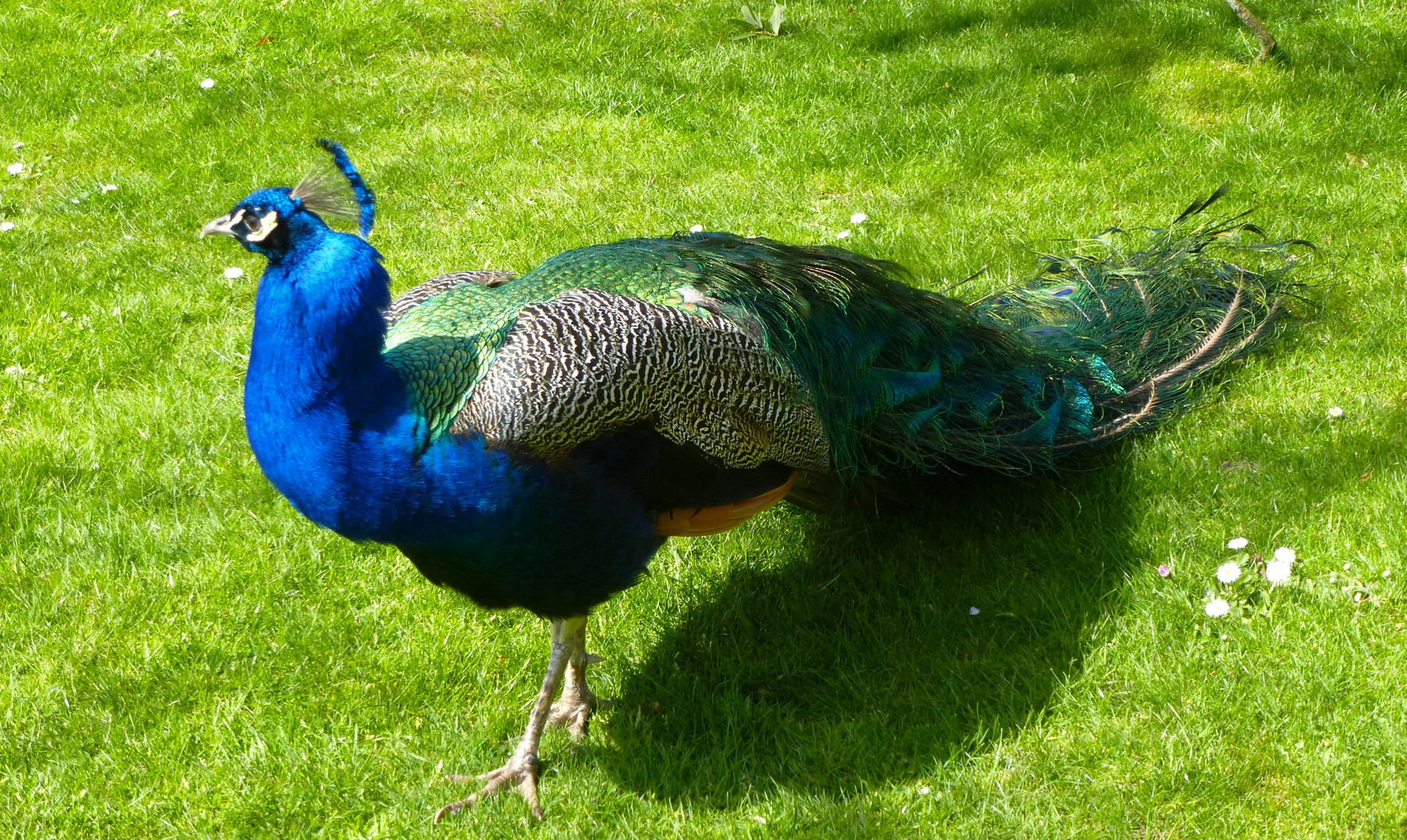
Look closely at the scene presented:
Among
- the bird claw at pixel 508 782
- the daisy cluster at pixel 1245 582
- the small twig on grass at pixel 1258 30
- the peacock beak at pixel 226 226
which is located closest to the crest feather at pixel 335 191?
the peacock beak at pixel 226 226

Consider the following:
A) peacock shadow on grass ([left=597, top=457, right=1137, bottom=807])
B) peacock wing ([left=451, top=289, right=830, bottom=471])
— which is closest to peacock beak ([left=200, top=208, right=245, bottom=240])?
peacock wing ([left=451, top=289, right=830, bottom=471])

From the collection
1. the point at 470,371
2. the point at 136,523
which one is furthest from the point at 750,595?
the point at 136,523

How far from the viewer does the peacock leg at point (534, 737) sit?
9.97ft

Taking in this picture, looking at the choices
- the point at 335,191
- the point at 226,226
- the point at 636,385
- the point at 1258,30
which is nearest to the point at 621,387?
the point at 636,385

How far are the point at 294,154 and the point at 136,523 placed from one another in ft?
8.36

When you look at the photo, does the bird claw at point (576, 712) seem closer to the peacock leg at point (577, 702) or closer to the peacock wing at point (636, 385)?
the peacock leg at point (577, 702)

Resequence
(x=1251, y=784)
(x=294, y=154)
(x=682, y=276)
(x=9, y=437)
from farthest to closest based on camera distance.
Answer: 1. (x=294, y=154)
2. (x=9, y=437)
3. (x=682, y=276)
4. (x=1251, y=784)

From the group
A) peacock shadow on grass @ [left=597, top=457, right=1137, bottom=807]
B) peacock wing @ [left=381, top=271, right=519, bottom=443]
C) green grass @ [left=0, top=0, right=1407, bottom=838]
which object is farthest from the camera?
peacock shadow on grass @ [left=597, top=457, right=1137, bottom=807]

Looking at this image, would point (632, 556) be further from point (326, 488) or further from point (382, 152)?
point (382, 152)

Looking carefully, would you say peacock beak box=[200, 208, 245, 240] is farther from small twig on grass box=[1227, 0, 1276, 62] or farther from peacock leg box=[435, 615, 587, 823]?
small twig on grass box=[1227, 0, 1276, 62]

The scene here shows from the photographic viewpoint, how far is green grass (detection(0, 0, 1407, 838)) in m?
2.95

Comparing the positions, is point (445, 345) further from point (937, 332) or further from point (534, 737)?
point (937, 332)

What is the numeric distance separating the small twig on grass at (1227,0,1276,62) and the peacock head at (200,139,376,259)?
4.55 meters

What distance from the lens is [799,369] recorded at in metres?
3.09
